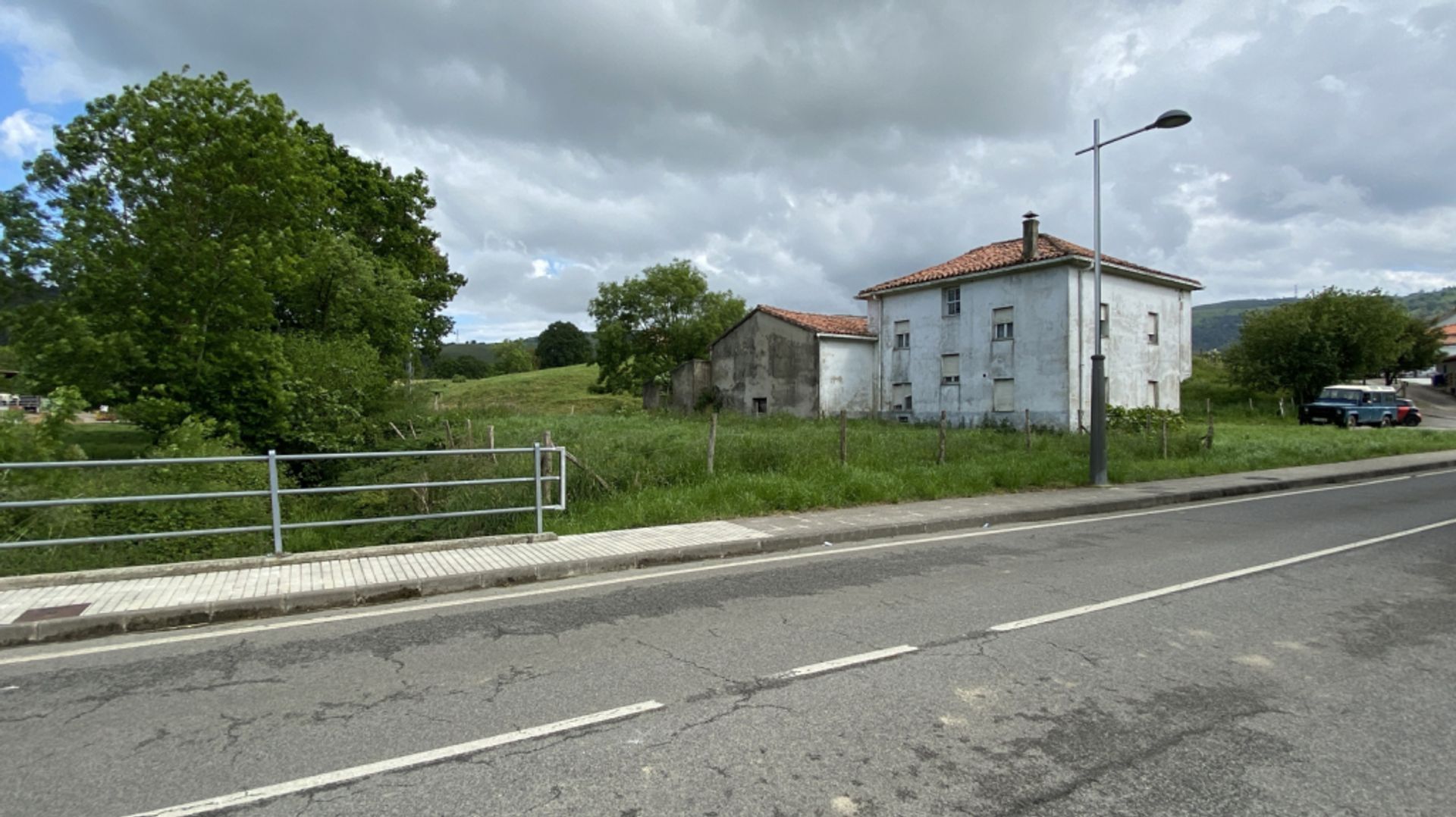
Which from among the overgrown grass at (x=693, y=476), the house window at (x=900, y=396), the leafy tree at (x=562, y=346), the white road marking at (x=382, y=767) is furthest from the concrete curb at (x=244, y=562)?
the leafy tree at (x=562, y=346)

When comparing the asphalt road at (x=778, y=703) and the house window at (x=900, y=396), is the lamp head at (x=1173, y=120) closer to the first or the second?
the asphalt road at (x=778, y=703)

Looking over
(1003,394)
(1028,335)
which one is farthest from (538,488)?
(1003,394)

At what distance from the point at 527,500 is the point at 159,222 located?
42.6 ft

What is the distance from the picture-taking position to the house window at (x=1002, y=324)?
2866 centimetres

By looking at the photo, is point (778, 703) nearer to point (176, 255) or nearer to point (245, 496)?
point (245, 496)

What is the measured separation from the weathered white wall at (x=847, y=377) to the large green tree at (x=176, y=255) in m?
20.7

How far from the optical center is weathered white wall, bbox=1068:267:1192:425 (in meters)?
26.7

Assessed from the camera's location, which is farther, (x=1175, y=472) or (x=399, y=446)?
(x=399, y=446)

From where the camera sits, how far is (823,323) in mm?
34844

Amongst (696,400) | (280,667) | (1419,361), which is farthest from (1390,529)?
(1419,361)

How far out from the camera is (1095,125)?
14070mm

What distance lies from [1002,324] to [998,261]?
2.60 m

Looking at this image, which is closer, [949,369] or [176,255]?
[176,255]

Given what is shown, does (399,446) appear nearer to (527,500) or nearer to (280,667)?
(527,500)
